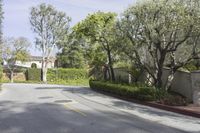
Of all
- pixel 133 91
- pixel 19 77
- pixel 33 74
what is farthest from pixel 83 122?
pixel 19 77

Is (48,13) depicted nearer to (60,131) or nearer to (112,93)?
(112,93)

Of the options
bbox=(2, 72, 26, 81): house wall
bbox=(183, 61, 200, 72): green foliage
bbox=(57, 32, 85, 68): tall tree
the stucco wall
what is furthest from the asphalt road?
bbox=(57, 32, 85, 68): tall tree

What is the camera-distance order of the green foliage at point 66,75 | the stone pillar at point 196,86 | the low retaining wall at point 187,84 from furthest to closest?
1. the green foliage at point 66,75
2. the low retaining wall at point 187,84
3. the stone pillar at point 196,86

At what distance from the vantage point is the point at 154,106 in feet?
67.9

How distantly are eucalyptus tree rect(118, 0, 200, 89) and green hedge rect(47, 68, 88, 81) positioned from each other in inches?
1586

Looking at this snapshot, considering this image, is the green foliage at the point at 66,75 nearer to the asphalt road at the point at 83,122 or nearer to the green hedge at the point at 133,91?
the green hedge at the point at 133,91

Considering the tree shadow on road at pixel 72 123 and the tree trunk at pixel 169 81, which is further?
the tree trunk at pixel 169 81

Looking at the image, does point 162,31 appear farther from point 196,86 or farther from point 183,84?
point 196,86

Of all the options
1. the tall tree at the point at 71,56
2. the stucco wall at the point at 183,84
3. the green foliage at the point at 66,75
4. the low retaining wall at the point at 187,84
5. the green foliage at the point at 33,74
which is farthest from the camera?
the tall tree at the point at 71,56

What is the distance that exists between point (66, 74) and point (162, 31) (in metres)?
44.3

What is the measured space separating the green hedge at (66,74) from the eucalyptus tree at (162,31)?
40.3m

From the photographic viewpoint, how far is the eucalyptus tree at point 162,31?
71.6 ft

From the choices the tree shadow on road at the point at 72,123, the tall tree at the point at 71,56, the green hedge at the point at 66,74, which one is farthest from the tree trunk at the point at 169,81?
the tall tree at the point at 71,56

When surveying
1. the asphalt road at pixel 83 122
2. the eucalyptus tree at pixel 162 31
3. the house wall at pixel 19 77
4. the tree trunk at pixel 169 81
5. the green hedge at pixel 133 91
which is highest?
the eucalyptus tree at pixel 162 31
